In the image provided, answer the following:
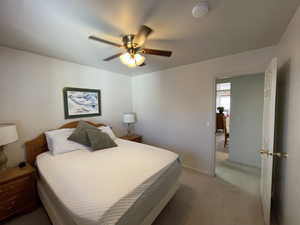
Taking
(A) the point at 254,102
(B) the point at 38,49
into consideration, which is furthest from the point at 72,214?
(A) the point at 254,102

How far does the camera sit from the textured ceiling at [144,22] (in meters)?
1.21

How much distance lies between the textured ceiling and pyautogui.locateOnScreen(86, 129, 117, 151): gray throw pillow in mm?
1455

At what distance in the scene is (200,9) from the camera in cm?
122

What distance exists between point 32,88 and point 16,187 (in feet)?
5.04

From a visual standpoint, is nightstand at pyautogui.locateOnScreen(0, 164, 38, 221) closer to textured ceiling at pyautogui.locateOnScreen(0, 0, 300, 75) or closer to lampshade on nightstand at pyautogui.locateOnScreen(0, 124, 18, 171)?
lampshade on nightstand at pyautogui.locateOnScreen(0, 124, 18, 171)

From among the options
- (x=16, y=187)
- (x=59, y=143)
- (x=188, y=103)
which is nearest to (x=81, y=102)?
(x=59, y=143)

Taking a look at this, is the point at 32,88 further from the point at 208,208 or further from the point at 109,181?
the point at 208,208

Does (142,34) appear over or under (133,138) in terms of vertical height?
over

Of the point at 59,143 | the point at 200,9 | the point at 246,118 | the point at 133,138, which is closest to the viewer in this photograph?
the point at 200,9

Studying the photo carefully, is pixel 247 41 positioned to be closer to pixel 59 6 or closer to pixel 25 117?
pixel 59 6

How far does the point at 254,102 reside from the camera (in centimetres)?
300

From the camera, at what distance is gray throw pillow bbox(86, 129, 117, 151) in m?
2.29

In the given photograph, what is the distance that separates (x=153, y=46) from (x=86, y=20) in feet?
3.26

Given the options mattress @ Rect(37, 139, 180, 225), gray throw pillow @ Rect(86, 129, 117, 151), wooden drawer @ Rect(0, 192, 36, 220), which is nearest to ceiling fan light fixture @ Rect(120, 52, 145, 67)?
mattress @ Rect(37, 139, 180, 225)
